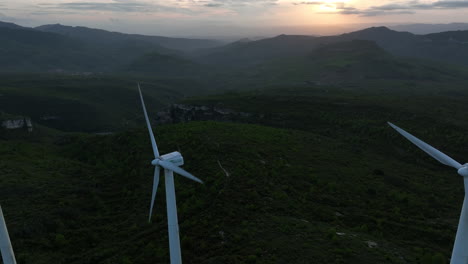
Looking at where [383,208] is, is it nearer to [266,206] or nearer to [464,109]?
[266,206]

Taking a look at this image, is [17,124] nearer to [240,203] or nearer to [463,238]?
[240,203]

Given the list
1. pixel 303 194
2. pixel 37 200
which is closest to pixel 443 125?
pixel 303 194

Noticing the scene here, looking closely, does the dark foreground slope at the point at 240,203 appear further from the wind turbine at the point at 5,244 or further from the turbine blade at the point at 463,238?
the turbine blade at the point at 463,238

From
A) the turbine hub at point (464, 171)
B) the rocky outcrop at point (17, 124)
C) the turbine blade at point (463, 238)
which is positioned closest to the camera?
the turbine blade at point (463, 238)

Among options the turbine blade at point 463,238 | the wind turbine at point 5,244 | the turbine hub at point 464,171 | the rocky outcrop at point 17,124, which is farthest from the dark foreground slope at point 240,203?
the rocky outcrop at point 17,124

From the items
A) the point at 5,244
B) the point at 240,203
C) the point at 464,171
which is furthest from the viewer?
the point at 240,203

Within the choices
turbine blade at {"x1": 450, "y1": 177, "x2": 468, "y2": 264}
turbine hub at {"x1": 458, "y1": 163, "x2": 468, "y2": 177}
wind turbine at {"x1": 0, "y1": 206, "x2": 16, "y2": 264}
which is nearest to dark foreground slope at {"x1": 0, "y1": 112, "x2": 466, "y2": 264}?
wind turbine at {"x1": 0, "y1": 206, "x2": 16, "y2": 264}

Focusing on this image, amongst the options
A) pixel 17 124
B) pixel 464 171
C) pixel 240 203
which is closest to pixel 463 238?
pixel 464 171

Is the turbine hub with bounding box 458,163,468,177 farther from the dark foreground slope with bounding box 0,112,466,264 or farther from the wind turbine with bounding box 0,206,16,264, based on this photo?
the wind turbine with bounding box 0,206,16,264

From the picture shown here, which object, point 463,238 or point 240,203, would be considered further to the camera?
point 240,203
